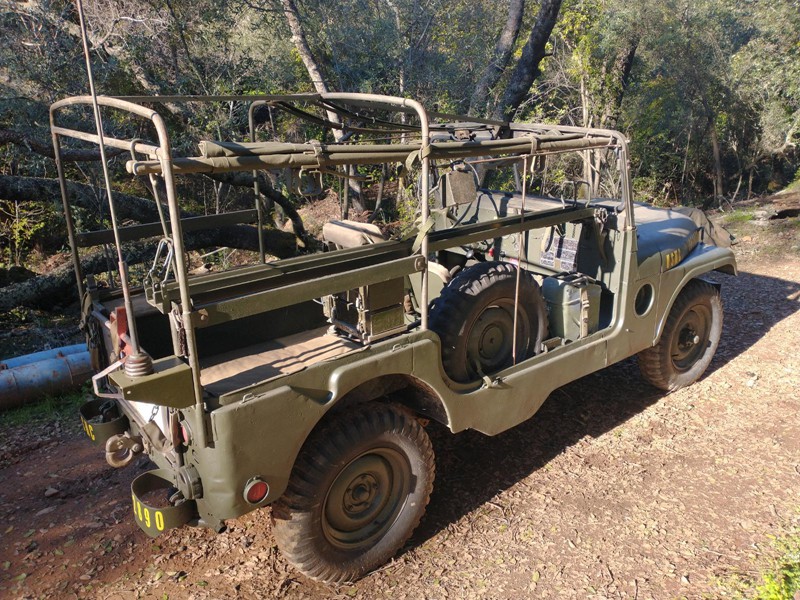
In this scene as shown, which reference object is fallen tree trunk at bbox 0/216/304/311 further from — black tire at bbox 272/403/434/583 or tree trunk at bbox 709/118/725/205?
tree trunk at bbox 709/118/725/205

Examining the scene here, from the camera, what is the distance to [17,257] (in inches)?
417

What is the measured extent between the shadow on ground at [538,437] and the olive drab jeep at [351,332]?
0.37 metres

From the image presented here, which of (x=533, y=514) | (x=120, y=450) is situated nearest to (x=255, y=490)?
(x=120, y=450)

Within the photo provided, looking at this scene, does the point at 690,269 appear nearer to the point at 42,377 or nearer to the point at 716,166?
the point at 42,377

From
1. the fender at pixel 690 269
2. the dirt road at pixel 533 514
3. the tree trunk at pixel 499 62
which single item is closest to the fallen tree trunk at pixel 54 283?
the dirt road at pixel 533 514

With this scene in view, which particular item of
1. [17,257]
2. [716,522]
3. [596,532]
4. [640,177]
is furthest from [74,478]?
[640,177]

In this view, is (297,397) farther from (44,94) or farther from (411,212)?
(44,94)

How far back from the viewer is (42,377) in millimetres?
5691

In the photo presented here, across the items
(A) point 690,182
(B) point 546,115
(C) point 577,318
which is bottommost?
(A) point 690,182

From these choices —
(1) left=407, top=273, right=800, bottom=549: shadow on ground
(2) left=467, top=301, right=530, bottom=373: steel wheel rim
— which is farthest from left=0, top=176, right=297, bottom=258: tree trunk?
(2) left=467, top=301, right=530, bottom=373: steel wheel rim

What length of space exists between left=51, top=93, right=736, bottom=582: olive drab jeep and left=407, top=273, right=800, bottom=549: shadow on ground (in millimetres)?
375

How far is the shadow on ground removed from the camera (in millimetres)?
4285

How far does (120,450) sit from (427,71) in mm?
10338

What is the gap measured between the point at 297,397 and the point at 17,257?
9.53m
